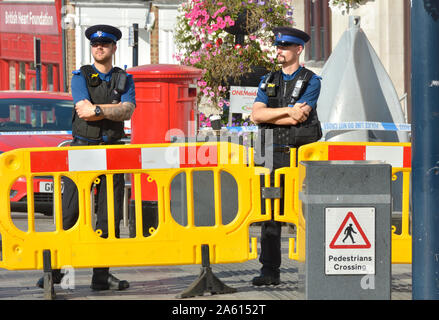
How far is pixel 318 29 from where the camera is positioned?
25344mm

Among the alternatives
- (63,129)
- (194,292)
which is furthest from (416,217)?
(63,129)

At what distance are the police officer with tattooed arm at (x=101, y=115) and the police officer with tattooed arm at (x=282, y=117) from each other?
100 centimetres

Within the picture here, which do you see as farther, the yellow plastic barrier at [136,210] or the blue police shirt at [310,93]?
the blue police shirt at [310,93]

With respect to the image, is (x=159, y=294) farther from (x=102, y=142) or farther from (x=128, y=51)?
(x=128, y=51)

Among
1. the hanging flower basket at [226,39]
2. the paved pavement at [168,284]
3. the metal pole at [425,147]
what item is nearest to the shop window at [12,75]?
the hanging flower basket at [226,39]

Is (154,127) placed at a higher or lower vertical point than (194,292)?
higher

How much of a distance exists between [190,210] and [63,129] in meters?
6.54

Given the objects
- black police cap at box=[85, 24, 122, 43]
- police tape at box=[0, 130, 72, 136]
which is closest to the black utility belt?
black police cap at box=[85, 24, 122, 43]

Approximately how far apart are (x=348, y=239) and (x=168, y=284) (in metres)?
2.54

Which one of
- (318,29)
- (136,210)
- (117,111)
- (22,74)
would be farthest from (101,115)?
(22,74)

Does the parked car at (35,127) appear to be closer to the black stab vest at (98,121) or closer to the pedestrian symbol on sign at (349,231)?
the black stab vest at (98,121)

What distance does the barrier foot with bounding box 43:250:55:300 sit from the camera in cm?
748

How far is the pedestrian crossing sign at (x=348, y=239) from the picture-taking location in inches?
232
